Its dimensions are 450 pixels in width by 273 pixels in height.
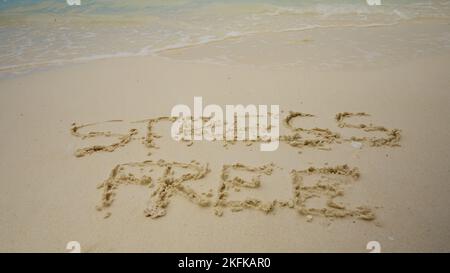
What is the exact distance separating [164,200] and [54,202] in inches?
31.6

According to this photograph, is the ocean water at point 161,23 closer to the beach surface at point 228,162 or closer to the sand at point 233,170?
the beach surface at point 228,162

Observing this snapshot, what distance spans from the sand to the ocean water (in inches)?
70.5

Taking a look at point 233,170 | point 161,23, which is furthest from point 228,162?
point 161,23

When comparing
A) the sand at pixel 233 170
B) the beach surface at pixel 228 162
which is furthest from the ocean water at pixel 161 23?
the sand at pixel 233 170

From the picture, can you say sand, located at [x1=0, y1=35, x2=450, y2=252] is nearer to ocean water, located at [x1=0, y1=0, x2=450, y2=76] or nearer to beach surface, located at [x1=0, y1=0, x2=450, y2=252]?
beach surface, located at [x1=0, y1=0, x2=450, y2=252]

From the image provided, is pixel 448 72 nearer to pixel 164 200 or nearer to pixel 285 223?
pixel 285 223

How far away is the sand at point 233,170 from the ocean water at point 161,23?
5.87 ft

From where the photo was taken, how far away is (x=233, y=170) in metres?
2.61

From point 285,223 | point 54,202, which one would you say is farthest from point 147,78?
point 285,223

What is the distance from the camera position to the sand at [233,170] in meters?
2.06

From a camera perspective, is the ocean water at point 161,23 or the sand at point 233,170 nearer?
the sand at point 233,170

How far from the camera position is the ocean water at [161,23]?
5645mm

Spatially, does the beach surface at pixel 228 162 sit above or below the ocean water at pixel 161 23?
below

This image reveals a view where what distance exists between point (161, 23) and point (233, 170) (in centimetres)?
588
